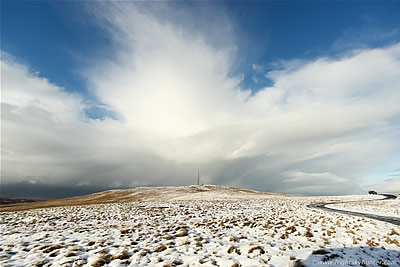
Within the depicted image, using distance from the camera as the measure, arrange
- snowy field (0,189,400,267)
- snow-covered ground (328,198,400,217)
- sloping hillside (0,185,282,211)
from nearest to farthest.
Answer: snowy field (0,189,400,267) < snow-covered ground (328,198,400,217) < sloping hillside (0,185,282,211)

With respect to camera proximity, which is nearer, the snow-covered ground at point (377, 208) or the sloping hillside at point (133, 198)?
the snow-covered ground at point (377, 208)

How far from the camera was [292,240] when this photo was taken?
11.3 metres

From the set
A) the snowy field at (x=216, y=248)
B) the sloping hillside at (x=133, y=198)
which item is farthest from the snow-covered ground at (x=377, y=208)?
the sloping hillside at (x=133, y=198)

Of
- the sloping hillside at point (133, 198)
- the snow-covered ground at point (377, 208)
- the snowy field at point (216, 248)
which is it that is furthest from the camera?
the sloping hillside at point (133, 198)

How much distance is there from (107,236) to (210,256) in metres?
7.21

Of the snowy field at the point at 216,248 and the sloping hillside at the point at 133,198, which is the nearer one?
the snowy field at the point at 216,248

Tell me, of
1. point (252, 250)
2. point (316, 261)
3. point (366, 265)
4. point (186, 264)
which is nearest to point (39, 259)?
point (186, 264)

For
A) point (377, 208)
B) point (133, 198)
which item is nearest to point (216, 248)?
point (377, 208)

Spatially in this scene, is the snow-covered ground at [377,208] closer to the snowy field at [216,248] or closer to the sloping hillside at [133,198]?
the snowy field at [216,248]

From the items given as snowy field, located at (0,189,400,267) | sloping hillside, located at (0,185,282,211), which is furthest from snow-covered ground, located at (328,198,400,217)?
sloping hillside, located at (0,185,282,211)

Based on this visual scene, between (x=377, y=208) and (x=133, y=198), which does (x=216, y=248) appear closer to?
(x=377, y=208)

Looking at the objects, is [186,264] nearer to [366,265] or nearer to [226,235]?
[226,235]

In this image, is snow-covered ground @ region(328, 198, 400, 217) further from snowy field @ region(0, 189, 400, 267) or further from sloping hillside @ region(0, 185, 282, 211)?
sloping hillside @ region(0, 185, 282, 211)

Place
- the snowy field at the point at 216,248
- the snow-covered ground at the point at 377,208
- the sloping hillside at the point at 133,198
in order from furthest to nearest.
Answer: the sloping hillside at the point at 133,198 < the snow-covered ground at the point at 377,208 < the snowy field at the point at 216,248
